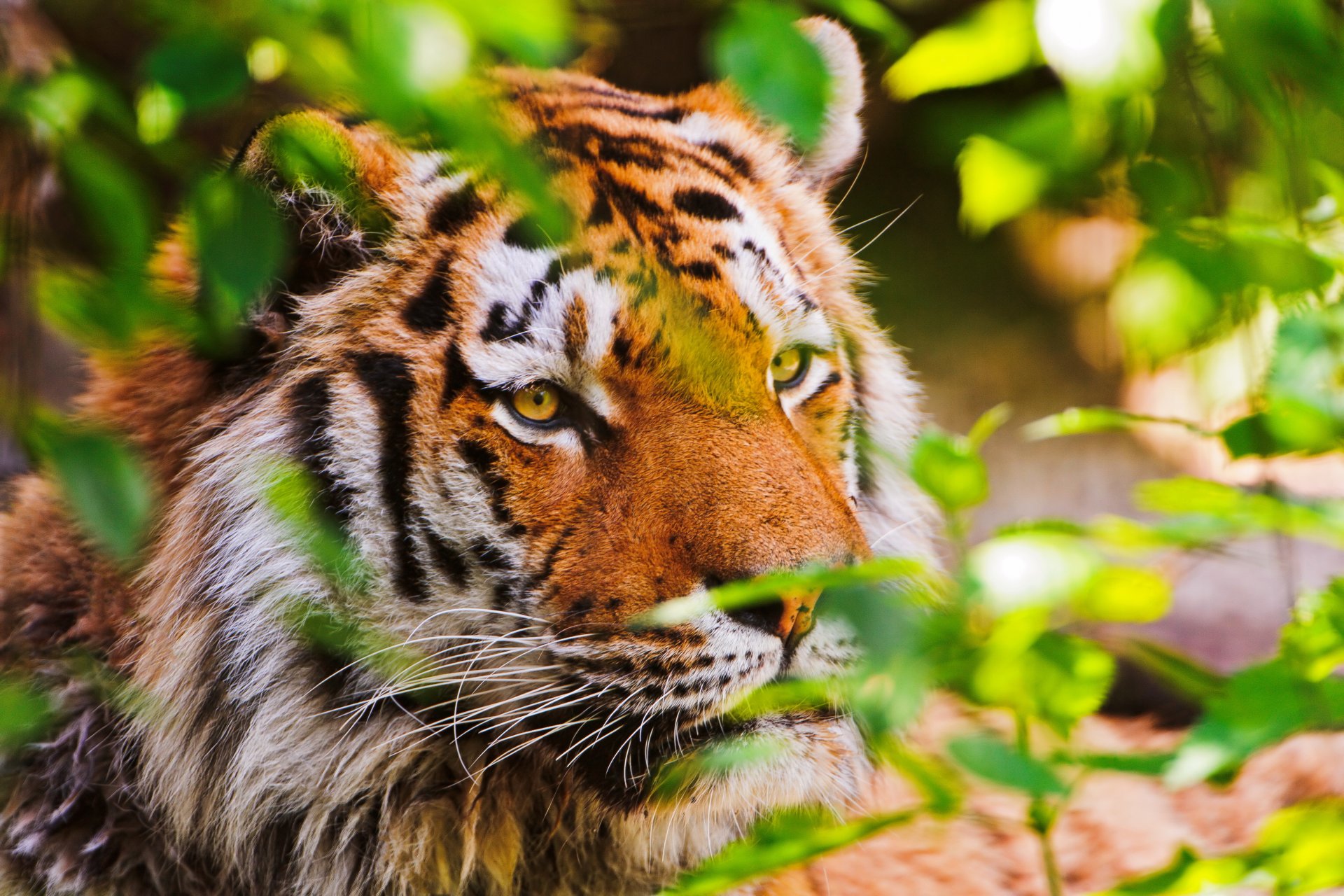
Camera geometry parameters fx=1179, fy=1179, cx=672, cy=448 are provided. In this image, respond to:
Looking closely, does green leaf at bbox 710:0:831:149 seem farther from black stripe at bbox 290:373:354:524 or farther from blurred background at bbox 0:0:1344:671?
black stripe at bbox 290:373:354:524

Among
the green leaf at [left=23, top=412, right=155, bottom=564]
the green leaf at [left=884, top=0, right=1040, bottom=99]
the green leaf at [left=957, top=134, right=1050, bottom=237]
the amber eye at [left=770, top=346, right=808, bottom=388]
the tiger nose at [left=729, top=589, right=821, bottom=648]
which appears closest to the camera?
the green leaf at [left=23, top=412, right=155, bottom=564]

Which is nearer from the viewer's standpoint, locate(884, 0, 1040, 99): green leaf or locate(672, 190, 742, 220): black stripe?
locate(884, 0, 1040, 99): green leaf

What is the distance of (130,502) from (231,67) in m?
0.25

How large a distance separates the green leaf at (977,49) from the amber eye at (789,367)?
513mm

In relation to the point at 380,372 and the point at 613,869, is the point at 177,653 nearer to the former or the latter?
the point at 380,372

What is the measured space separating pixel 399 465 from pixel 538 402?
0.16 metres

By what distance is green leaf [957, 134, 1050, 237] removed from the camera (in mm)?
952

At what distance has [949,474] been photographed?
749 mm

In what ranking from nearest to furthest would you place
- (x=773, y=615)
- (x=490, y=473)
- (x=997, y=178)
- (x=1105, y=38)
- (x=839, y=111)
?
(x=1105, y=38) → (x=997, y=178) → (x=773, y=615) → (x=490, y=473) → (x=839, y=111)

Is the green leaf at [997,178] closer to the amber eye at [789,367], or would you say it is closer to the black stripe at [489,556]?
the amber eye at [789,367]

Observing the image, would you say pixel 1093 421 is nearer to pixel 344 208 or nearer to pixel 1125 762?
pixel 1125 762

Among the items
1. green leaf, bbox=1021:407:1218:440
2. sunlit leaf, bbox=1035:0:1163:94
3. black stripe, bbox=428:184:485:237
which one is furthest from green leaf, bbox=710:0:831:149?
black stripe, bbox=428:184:485:237

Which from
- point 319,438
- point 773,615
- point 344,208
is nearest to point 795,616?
point 773,615

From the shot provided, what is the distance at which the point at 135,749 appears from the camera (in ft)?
4.27
